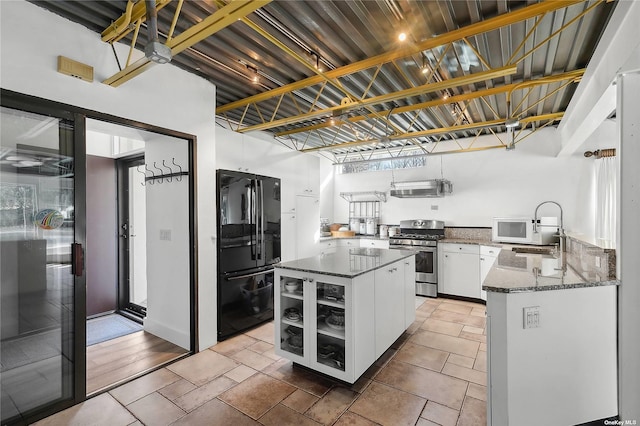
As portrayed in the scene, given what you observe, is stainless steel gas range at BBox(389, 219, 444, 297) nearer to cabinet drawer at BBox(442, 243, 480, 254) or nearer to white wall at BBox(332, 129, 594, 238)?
cabinet drawer at BBox(442, 243, 480, 254)

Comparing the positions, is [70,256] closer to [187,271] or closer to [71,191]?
[71,191]

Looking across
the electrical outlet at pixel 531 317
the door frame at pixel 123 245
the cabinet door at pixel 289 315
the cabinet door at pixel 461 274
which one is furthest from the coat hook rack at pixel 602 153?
the door frame at pixel 123 245

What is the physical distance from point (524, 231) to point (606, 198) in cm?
108

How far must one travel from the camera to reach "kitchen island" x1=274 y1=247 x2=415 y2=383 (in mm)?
2381

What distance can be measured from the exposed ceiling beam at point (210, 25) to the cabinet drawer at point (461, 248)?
15.6 ft

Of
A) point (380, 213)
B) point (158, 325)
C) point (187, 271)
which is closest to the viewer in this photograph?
point (187, 271)

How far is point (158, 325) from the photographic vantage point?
139 inches

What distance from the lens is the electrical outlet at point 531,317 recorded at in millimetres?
1828

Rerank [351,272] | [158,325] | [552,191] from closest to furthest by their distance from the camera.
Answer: [351,272] → [158,325] → [552,191]

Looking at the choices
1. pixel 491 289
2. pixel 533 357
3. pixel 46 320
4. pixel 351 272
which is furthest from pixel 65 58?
pixel 533 357

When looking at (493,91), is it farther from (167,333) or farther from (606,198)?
(167,333)

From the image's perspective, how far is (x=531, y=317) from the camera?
1834 millimetres

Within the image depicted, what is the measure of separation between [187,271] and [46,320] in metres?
1.18

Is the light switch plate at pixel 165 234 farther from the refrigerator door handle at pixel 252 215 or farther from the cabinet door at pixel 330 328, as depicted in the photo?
the cabinet door at pixel 330 328
